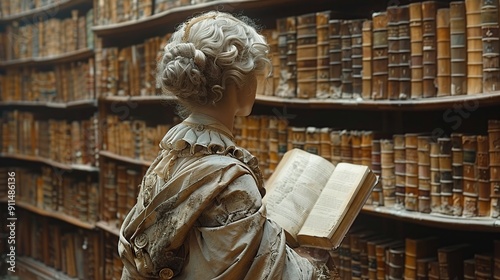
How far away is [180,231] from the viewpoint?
161 cm

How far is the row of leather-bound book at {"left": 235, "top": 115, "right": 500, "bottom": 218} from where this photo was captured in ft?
7.84

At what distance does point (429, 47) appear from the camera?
254 cm

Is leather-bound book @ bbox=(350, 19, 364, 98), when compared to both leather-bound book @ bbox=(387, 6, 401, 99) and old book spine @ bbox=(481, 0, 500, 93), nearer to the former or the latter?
leather-bound book @ bbox=(387, 6, 401, 99)

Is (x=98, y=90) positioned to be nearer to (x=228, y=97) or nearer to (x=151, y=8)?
(x=151, y=8)

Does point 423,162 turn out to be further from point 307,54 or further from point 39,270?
point 39,270

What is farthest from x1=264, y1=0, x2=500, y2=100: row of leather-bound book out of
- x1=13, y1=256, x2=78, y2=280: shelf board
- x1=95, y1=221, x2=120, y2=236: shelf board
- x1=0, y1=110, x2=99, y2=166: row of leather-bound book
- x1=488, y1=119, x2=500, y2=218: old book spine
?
x1=13, y1=256, x2=78, y2=280: shelf board

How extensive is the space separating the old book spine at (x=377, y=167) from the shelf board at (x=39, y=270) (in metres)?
2.87

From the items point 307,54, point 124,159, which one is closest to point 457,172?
point 307,54

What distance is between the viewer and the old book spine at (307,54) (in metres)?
2.95

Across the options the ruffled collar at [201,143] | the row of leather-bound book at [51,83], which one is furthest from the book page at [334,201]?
the row of leather-bound book at [51,83]

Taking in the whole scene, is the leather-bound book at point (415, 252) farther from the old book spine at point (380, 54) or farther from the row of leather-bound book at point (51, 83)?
the row of leather-bound book at point (51, 83)

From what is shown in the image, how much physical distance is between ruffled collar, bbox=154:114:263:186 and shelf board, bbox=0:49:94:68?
10.0 ft

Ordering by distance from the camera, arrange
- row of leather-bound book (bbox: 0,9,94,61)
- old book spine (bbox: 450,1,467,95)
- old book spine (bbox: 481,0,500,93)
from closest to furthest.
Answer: old book spine (bbox: 481,0,500,93) < old book spine (bbox: 450,1,467,95) < row of leather-bound book (bbox: 0,9,94,61)

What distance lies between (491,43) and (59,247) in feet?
12.2
